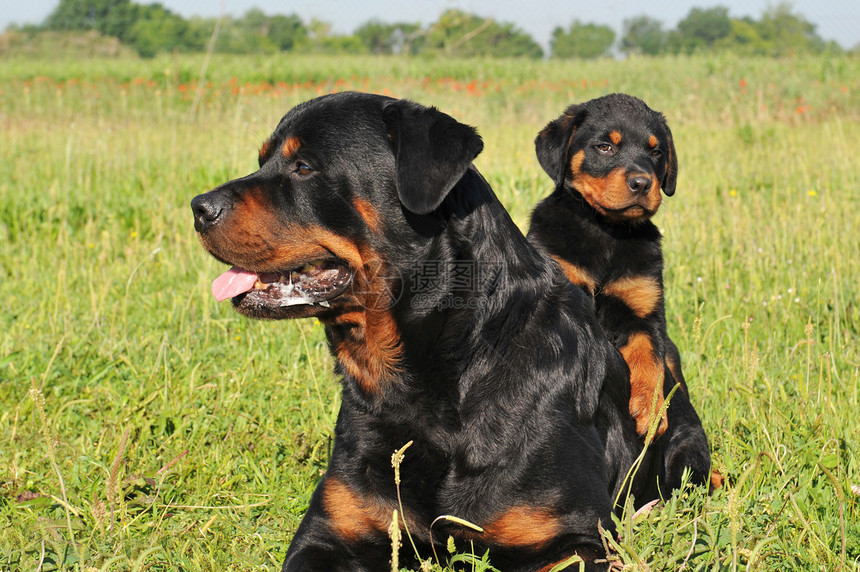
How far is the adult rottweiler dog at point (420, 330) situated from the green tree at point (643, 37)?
2011 cm

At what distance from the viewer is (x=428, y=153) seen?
231 centimetres

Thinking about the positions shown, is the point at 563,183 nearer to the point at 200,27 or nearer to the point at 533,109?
the point at 533,109

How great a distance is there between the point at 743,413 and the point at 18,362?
3.57 m

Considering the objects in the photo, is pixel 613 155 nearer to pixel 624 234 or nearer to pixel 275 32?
pixel 624 234

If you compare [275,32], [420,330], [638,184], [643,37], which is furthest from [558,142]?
[643,37]

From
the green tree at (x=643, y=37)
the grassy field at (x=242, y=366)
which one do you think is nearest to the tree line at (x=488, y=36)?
the green tree at (x=643, y=37)

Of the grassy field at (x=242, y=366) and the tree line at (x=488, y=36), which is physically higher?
the tree line at (x=488, y=36)

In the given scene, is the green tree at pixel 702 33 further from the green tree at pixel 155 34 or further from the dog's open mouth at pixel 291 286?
the dog's open mouth at pixel 291 286

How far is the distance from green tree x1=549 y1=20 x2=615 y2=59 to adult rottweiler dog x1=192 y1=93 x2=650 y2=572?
20.8 metres

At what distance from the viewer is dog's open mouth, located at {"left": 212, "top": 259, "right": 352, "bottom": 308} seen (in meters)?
2.45

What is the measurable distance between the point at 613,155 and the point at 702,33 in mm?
20424

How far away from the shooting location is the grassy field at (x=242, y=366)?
2.48m

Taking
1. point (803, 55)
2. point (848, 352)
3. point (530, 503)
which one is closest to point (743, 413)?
point (848, 352)

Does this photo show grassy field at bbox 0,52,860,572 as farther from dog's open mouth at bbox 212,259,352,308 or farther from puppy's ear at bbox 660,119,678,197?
puppy's ear at bbox 660,119,678,197
